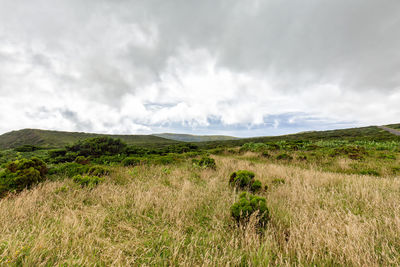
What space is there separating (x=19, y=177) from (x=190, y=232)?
6421mm

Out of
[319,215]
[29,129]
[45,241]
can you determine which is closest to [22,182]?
[45,241]

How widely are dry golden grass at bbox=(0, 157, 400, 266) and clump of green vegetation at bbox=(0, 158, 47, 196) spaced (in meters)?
1.11

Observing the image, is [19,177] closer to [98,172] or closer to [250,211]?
[98,172]

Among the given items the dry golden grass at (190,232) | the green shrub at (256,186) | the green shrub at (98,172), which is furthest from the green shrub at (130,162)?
the green shrub at (256,186)

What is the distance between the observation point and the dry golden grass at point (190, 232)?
2.19 m

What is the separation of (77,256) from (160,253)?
1.26 metres

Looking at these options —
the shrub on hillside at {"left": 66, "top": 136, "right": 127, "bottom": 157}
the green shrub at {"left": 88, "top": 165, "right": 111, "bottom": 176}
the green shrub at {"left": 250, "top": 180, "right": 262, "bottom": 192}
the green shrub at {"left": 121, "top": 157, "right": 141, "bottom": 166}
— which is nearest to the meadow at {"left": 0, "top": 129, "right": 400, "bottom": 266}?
the green shrub at {"left": 250, "top": 180, "right": 262, "bottom": 192}

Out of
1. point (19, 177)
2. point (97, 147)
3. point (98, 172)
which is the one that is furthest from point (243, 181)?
point (97, 147)

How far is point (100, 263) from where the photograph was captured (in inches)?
84.1

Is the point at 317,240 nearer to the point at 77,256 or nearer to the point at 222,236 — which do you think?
the point at 222,236

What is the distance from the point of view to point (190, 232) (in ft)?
9.83

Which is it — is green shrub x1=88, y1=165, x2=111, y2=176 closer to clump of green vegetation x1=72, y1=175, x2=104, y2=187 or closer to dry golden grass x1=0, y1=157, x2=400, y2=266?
clump of green vegetation x1=72, y1=175, x2=104, y2=187

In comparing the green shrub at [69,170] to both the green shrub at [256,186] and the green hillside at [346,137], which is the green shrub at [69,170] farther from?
the green hillside at [346,137]

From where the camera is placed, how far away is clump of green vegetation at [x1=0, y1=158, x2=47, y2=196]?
16.2 feet
